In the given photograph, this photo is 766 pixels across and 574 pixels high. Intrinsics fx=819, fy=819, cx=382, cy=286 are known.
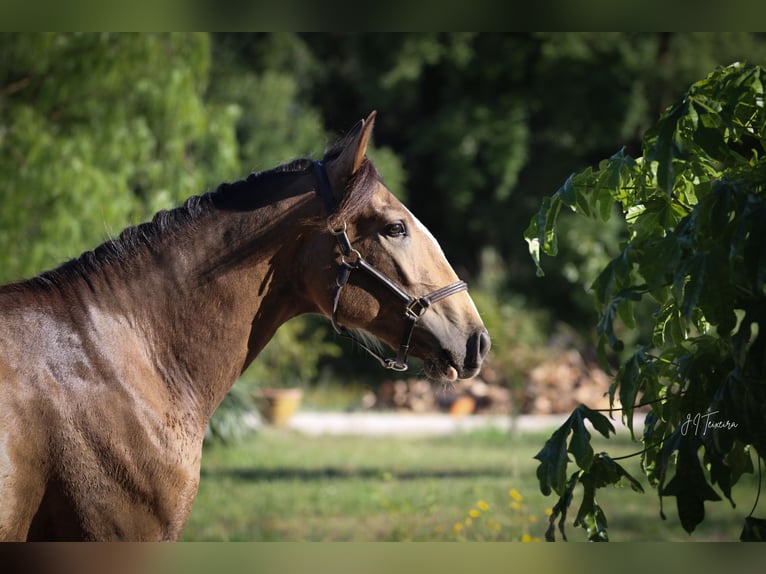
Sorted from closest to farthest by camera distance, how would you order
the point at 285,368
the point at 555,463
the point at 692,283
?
1. the point at 692,283
2. the point at 555,463
3. the point at 285,368

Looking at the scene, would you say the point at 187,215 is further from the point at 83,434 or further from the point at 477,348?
the point at 477,348

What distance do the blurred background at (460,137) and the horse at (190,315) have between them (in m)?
5.60

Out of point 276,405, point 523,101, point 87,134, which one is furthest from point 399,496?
point 523,101

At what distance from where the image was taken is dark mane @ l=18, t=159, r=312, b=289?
251 centimetres

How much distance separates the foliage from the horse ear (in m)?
0.60

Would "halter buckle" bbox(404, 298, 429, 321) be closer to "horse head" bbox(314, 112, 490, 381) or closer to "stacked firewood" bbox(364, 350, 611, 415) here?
"horse head" bbox(314, 112, 490, 381)

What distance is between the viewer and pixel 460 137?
16.6 metres

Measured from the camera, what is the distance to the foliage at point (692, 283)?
6.64ft

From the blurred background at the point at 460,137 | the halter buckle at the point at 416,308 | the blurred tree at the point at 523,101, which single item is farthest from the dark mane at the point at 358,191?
the blurred tree at the point at 523,101

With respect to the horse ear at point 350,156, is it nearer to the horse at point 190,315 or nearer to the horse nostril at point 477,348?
the horse at point 190,315

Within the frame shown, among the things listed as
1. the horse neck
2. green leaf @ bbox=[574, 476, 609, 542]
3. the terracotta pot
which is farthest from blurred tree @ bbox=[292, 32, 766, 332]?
the horse neck

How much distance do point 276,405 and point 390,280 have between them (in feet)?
33.2

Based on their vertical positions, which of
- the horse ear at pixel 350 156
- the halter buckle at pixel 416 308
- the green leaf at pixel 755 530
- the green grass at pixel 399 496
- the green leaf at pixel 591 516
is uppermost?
the horse ear at pixel 350 156

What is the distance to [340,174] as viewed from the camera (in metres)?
2.59
